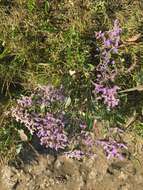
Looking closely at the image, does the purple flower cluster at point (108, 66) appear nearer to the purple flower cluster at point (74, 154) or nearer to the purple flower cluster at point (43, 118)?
the purple flower cluster at point (43, 118)

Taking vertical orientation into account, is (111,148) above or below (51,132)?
below

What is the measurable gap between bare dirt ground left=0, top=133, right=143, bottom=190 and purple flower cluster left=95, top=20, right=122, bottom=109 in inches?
16.4

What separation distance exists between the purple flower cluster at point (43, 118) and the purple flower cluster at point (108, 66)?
313mm

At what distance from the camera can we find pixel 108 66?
147 inches

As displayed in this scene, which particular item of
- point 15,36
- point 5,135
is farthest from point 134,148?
point 15,36

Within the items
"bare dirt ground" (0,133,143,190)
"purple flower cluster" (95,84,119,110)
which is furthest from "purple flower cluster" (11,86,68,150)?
"purple flower cluster" (95,84,119,110)

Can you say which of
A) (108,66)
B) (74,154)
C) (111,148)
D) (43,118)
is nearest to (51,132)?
(43,118)

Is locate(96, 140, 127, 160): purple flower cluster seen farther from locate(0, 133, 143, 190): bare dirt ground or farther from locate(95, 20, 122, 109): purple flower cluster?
locate(95, 20, 122, 109): purple flower cluster

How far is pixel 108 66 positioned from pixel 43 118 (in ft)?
2.06

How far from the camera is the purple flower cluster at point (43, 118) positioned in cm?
365

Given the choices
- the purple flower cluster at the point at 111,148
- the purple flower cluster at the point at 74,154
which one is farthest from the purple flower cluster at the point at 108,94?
the purple flower cluster at the point at 74,154

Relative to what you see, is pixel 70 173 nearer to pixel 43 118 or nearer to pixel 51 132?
pixel 51 132

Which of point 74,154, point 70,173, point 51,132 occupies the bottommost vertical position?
point 70,173

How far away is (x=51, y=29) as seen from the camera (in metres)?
3.75
